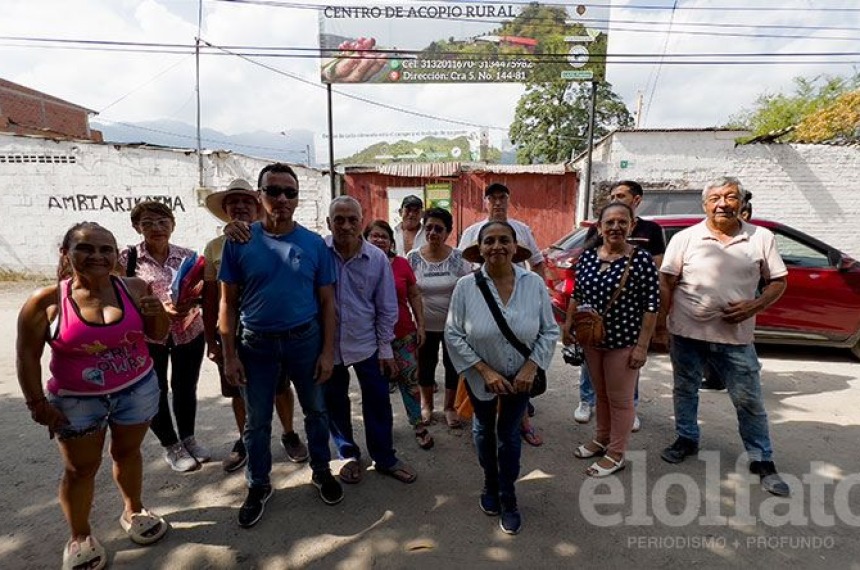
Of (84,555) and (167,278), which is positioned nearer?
(84,555)

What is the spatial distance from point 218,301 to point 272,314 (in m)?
0.49

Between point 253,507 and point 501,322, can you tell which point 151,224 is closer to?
point 253,507

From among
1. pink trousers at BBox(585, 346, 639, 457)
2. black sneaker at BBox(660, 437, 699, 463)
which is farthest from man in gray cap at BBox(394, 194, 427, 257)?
black sneaker at BBox(660, 437, 699, 463)

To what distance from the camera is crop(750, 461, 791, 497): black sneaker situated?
2562mm

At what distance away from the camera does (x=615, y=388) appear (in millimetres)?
2680

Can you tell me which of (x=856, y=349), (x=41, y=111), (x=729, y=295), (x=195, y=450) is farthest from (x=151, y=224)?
(x=41, y=111)

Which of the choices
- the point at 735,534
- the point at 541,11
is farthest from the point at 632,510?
the point at 541,11

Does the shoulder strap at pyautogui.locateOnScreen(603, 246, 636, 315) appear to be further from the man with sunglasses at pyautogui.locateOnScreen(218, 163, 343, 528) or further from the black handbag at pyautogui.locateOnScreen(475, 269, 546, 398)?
the man with sunglasses at pyautogui.locateOnScreen(218, 163, 343, 528)

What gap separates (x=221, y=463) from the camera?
2.97 meters

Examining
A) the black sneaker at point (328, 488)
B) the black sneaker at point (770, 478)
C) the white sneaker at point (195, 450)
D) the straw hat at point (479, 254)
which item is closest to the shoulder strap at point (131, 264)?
the white sneaker at point (195, 450)

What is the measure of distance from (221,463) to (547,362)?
232cm

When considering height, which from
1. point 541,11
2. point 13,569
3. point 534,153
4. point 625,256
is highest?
point 541,11

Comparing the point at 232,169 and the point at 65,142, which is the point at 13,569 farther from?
the point at 65,142

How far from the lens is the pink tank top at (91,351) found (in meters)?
1.87
